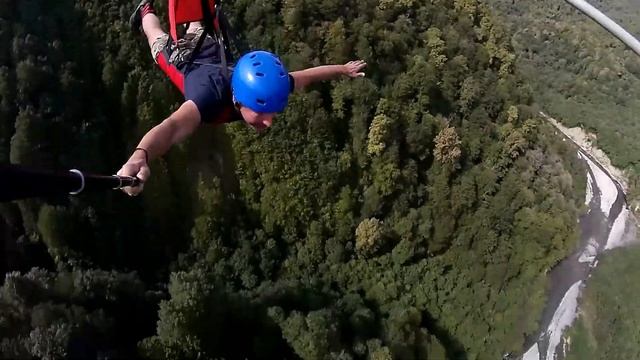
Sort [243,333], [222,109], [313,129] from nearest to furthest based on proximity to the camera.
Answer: [222,109], [243,333], [313,129]

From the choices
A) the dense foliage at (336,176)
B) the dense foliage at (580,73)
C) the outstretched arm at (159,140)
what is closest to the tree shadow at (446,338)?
the dense foliage at (336,176)

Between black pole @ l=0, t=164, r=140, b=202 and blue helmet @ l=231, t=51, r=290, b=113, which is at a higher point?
black pole @ l=0, t=164, r=140, b=202

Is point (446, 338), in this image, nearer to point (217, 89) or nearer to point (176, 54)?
point (176, 54)

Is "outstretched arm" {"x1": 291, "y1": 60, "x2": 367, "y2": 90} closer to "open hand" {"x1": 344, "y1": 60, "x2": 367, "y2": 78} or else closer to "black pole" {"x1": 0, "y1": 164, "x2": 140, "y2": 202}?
"open hand" {"x1": 344, "y1": 60, "x2": 367, "y2": 78}

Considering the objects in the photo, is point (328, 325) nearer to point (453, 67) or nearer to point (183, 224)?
point (183, 224)

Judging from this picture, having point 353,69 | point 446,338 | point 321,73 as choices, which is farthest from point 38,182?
point 446,338

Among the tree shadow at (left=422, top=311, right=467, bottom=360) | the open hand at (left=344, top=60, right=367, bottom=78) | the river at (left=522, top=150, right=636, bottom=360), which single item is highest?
the open hand at (left=344, top=60, right=367, bottom=78)

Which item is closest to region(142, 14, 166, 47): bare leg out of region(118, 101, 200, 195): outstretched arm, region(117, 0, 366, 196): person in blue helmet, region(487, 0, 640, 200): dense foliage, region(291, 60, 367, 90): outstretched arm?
region(117, 0, 366, 196): person in blue helmet

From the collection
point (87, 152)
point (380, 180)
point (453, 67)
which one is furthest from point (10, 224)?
point (453, 67)
